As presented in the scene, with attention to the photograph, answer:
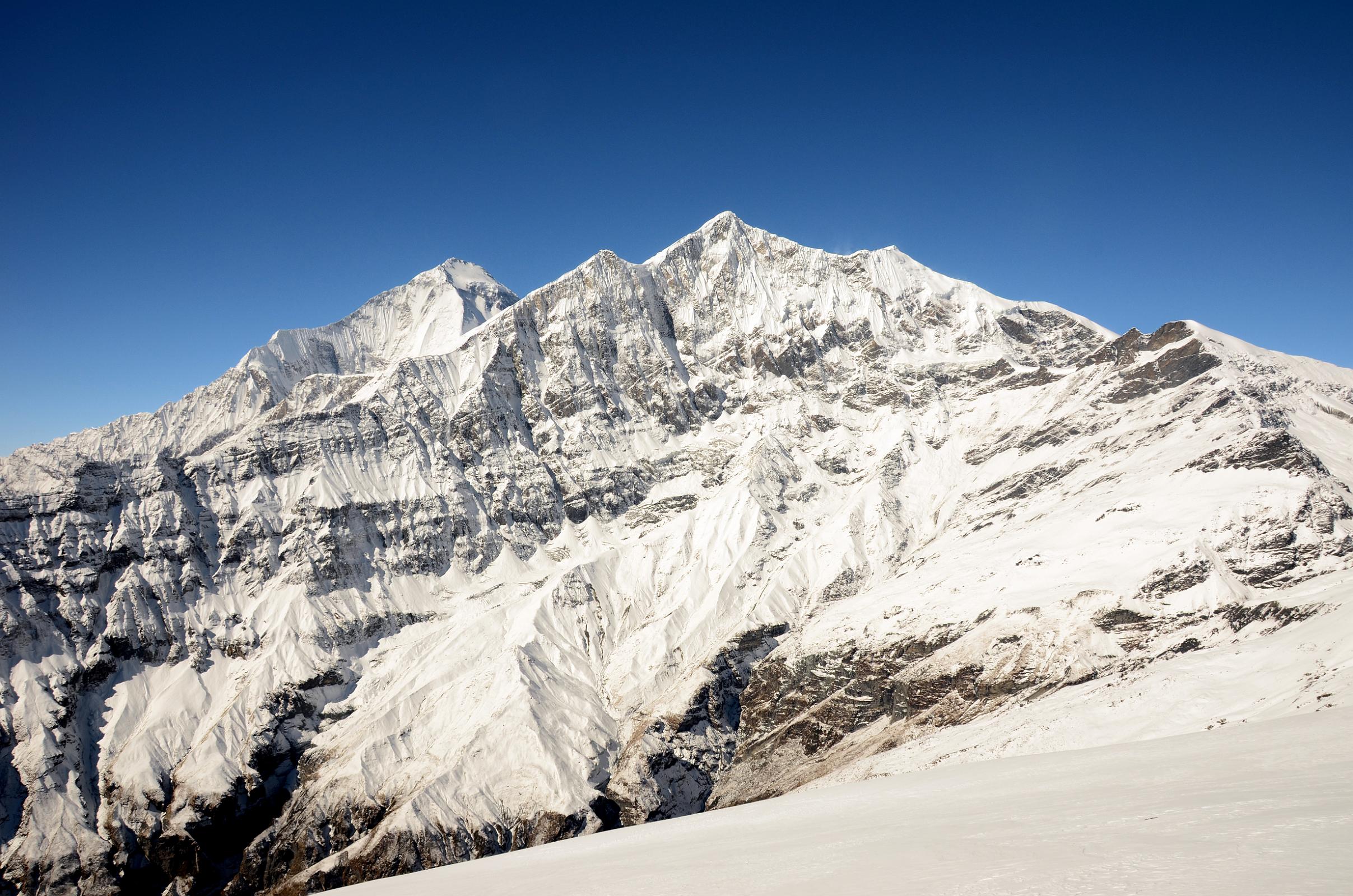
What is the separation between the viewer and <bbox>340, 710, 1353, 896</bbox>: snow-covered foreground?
2062 centimetres

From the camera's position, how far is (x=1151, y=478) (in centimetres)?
16488

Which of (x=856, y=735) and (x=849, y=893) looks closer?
(x=849, y=893)

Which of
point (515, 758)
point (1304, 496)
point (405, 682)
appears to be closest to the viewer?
point (1304, 496)

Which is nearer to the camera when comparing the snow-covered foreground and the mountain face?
the snow-covered foreground

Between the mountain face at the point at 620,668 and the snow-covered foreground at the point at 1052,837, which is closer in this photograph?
the snow-covered foreground at the point at 1052,837

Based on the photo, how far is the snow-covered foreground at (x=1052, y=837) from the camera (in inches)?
812

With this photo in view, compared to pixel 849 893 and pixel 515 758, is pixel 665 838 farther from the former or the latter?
pixel 515 758

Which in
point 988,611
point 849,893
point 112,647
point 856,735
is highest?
point 112,647

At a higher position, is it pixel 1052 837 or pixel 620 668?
pixel 1052 837

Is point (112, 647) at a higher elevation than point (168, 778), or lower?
higher

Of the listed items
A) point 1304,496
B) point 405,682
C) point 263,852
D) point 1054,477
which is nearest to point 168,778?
point 263,852

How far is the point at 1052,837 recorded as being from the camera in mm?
26250

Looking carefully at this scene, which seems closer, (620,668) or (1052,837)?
(1052,837)

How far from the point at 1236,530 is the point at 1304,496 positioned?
40.8ft
